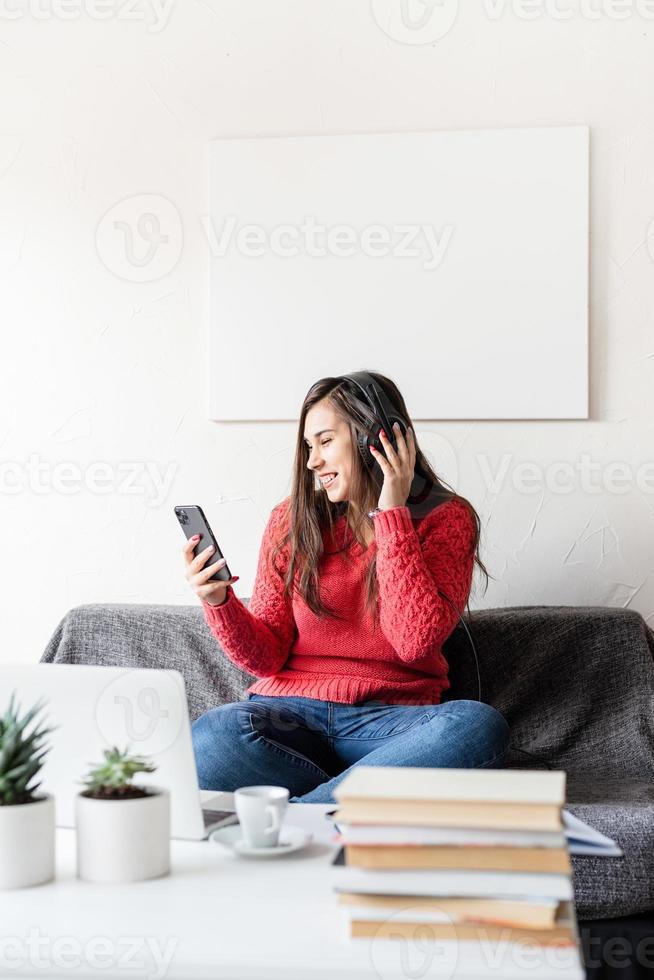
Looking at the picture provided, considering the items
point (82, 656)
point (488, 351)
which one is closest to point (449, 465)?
point (488, 351)

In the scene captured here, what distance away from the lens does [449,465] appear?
218 centimetres

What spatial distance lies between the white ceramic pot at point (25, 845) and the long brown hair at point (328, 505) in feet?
3.03

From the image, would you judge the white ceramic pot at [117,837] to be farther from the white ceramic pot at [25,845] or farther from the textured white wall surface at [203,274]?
the textured white wall surface at [203,274]

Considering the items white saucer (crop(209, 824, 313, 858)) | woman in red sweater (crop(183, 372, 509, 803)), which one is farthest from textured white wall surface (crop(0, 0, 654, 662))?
white saucer (crop(209, 824, 313, 858))

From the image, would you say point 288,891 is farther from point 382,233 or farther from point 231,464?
point 382,233

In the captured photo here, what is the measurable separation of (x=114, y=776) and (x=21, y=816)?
0.09 meters

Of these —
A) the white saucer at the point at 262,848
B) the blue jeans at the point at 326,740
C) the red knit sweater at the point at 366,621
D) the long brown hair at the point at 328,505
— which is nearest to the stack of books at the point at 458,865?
the white saucer at the point at 262,848

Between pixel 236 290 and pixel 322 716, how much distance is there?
3.20ft

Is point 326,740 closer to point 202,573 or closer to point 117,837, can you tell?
point 202,573

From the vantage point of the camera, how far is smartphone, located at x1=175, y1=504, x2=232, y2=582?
67.4 inches

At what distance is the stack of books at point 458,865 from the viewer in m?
0.81

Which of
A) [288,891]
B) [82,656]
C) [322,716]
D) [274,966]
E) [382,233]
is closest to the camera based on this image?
[274,966]

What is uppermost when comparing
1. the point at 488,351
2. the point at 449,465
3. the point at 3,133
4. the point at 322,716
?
the point at 3,133

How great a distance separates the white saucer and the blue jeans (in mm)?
387
